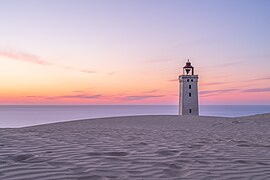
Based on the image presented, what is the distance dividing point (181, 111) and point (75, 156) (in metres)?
33.3

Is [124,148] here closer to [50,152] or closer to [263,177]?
[50,152]

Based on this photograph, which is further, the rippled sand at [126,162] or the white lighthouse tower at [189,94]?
the white lighthouse tower at [189,94]

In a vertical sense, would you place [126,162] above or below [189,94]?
below

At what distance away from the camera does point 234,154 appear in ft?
19.9

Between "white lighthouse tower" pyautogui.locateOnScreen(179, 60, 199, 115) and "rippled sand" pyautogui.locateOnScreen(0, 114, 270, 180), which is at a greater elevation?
"white lighthouse tower" pyautogui.locateOnScreen(179, 60, 199, 115)

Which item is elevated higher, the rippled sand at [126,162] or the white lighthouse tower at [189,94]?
the white lighthouse tower at [189,94]

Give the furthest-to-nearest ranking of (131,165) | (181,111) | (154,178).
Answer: (181,111), (131,165), (154,178)

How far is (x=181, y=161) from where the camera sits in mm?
5188

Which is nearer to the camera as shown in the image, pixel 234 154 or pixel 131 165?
pixel 131 165

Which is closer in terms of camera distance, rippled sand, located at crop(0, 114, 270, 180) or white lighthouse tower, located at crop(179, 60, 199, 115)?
rippled sand, located at crop(0, 114, 270, 180)

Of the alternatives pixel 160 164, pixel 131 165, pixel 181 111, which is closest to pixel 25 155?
pixel 131 165

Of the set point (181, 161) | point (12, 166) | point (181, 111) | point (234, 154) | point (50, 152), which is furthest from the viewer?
point (181, 111)

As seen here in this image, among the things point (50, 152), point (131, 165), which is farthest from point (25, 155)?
point (131, 165)

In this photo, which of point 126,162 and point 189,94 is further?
point 189,94
